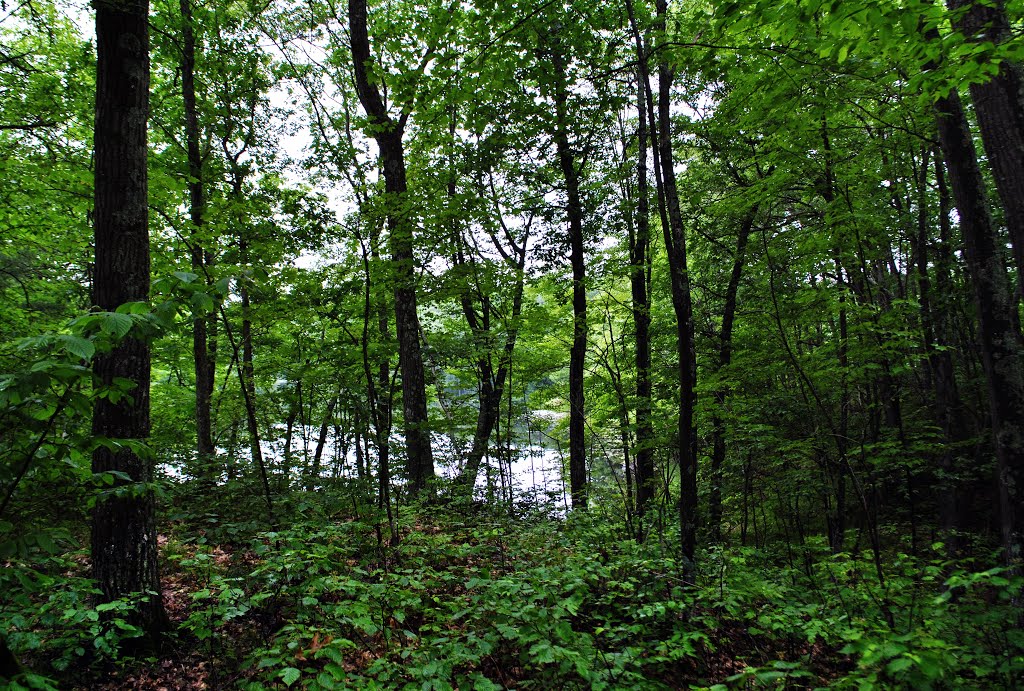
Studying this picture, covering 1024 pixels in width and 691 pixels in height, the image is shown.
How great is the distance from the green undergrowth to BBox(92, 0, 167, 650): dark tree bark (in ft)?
1.04

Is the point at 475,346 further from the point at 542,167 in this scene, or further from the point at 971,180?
the point at 971,180

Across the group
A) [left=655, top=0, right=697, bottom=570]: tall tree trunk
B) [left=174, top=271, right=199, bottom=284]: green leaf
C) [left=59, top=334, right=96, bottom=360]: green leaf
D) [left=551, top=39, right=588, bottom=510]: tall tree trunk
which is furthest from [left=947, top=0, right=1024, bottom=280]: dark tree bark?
[left=59, top=334, right=96, bottom=360]: green leaf

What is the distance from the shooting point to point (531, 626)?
10.8 ft

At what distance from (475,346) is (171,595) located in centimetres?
525

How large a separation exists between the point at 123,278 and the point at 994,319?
25.6 ft

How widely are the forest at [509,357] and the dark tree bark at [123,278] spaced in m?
0.03

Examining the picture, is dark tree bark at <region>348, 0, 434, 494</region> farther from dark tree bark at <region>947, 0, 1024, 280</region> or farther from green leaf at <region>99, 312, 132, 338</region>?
dark tree bark at <region>947, 0, 1024, 280</region>

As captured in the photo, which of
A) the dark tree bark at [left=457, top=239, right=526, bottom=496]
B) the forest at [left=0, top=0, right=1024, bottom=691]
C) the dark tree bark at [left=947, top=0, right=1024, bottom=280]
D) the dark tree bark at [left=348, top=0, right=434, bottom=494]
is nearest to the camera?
the forest at [left=0, top=0, right=1024, bottom=691]

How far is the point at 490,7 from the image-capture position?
486 cm

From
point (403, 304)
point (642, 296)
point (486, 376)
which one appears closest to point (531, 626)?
point (403, 304)

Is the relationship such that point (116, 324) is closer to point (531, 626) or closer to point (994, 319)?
point (531, 626)

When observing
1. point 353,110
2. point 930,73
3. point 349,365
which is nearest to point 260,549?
point 930,73

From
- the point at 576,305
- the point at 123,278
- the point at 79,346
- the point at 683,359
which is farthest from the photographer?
the point at 576,305

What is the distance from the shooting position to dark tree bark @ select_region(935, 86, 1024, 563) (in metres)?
4.32
